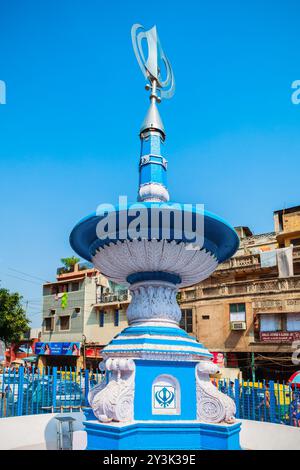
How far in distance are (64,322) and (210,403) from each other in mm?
33571

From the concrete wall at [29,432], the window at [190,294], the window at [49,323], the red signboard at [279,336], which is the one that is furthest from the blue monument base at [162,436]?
the window at [49,323]

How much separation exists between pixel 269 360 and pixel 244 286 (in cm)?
494

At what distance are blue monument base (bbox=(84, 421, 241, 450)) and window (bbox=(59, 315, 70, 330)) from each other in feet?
107

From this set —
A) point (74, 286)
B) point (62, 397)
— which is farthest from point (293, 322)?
point (74, 286)

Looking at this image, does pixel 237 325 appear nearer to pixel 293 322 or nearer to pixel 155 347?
pixel 293 322

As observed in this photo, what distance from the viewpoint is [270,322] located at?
2623 centimetres

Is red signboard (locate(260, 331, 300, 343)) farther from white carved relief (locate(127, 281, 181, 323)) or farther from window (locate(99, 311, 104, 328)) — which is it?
white carved relief (locate(127, 281, 181, 323))

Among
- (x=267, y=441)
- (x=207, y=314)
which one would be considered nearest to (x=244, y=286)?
(x=207, y=314)

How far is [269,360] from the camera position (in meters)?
25.6

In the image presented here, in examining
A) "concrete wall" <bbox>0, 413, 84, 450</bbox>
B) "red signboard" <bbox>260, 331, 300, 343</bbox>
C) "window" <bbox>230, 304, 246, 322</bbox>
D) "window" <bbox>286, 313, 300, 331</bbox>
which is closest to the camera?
"concrete wall" <bbox>0, 413, 84, 450</bbox>

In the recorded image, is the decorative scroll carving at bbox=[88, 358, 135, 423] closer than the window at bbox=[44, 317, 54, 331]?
Yes

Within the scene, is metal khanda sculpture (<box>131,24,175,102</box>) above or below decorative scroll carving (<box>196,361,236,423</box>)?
above

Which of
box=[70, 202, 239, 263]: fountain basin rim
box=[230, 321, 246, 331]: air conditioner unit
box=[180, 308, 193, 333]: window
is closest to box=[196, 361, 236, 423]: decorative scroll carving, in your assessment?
box=[70, 202, 239, 263]: fountain basin rim

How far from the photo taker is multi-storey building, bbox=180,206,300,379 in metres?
25.5
